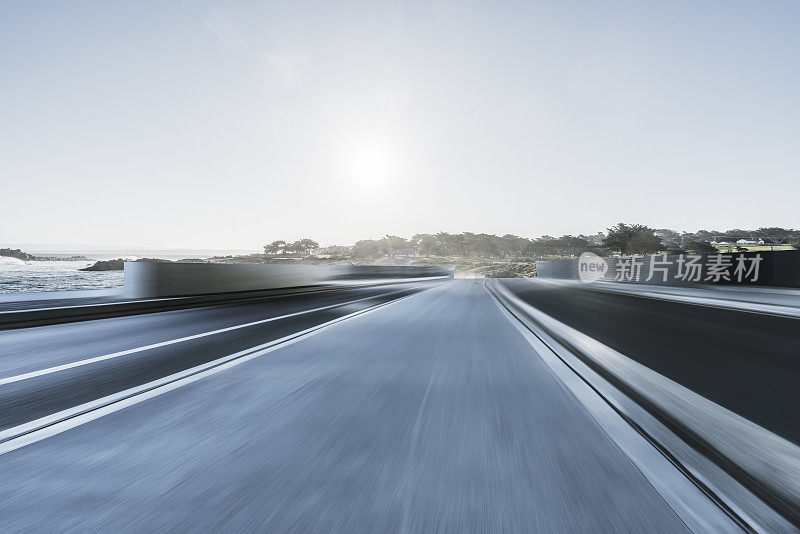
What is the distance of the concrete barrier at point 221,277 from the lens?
43.5ft

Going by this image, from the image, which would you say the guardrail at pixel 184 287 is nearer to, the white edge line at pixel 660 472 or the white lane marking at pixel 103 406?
the white lane marking at pixel 103 406

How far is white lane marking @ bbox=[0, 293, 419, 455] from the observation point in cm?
268

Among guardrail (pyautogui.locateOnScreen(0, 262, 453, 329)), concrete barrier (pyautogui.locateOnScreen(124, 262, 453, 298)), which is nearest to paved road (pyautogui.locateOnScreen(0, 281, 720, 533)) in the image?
guardrail (pyautogui.locateOnScreen(0, 262, 453, 329))

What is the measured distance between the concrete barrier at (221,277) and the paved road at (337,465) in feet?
35.3

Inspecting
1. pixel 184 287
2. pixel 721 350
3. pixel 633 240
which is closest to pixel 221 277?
pixel 184 287

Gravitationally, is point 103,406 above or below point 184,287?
above

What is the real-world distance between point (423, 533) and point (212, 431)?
169 centimetres

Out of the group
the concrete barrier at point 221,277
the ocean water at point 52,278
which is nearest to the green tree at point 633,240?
the concrete barrier at point 221,277

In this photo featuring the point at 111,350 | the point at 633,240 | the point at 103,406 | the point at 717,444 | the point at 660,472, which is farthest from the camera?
the point at 633,240

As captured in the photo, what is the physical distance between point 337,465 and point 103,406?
2077 millimetres

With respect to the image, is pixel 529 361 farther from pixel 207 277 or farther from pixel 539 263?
pixel 539 263

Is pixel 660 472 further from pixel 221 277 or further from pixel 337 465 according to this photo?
pixel 221 277

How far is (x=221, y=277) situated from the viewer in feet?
53.9

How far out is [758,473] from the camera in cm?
230
